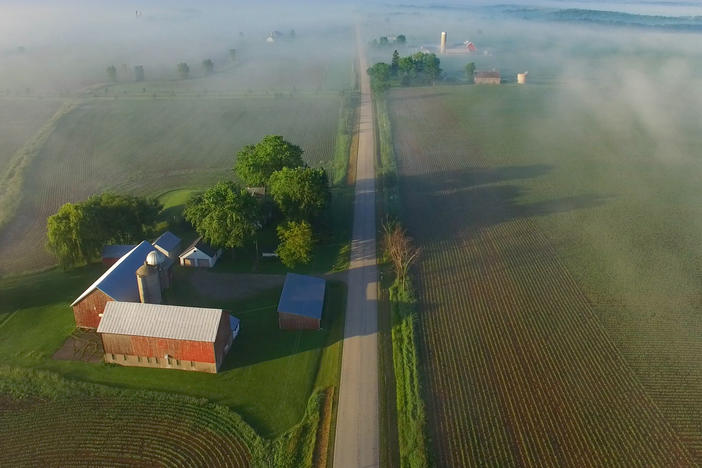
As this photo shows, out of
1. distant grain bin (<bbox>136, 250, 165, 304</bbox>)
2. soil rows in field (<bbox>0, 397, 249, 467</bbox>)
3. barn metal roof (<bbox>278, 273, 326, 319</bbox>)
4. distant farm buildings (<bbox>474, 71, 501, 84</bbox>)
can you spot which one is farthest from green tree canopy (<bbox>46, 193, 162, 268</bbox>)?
distant farm buildings (<bbox>474, 71, 501, 84</bbox>)

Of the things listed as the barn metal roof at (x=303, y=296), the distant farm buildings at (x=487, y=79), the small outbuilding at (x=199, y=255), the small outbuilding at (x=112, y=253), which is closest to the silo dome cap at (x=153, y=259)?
the small outbuilding at (x=199, y=255)

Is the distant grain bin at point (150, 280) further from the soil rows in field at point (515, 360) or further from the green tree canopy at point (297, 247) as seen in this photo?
the soil rows in field at point (515, 360)

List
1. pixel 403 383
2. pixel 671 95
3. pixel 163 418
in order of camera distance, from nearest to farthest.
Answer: pixel 163 418, pixel 403 383, pixel 671 95

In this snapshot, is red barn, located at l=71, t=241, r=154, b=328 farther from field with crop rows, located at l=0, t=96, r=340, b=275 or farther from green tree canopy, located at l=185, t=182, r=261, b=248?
field with crop rows, located at l=0, t=96, r=340, b=275

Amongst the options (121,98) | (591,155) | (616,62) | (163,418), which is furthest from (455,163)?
(616,62)

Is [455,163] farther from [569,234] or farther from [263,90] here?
[263,90]
